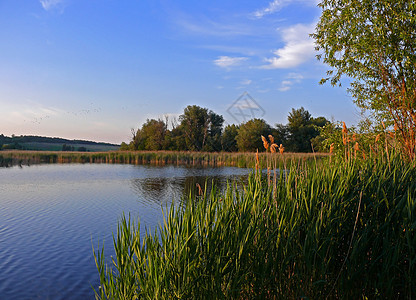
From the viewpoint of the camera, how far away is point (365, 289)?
383 centimetres

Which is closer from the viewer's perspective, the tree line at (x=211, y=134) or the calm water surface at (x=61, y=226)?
the calm water surface at (x=61, y=226)

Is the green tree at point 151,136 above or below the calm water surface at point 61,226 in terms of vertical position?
above

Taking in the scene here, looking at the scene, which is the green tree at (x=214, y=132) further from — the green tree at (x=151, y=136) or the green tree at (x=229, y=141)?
the green tree at (x=151, y=136)

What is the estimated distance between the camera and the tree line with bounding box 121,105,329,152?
2100 inches

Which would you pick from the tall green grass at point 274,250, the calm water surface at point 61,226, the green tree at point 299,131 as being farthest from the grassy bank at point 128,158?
the tall green grass at point 274,250

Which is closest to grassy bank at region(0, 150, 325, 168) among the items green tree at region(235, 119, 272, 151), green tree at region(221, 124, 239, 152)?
green tree at region(235, 119, 272, 151)

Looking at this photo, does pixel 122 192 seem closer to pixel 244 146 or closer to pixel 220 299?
pixel 220 299

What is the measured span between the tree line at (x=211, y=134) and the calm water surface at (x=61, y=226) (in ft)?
117

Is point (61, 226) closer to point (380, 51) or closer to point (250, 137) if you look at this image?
point (380, 51)

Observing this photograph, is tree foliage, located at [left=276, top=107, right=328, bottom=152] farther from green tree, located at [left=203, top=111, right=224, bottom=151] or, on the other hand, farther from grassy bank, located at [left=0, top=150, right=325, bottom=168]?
grassy bank, located at [left=0, top=150, right=325, bottom=168]

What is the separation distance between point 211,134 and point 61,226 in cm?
4952

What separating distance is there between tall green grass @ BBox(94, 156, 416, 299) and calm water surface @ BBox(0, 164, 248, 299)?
0.59 metres

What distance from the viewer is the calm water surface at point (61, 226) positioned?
19.8 feet

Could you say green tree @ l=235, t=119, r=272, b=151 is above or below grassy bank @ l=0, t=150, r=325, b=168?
above
